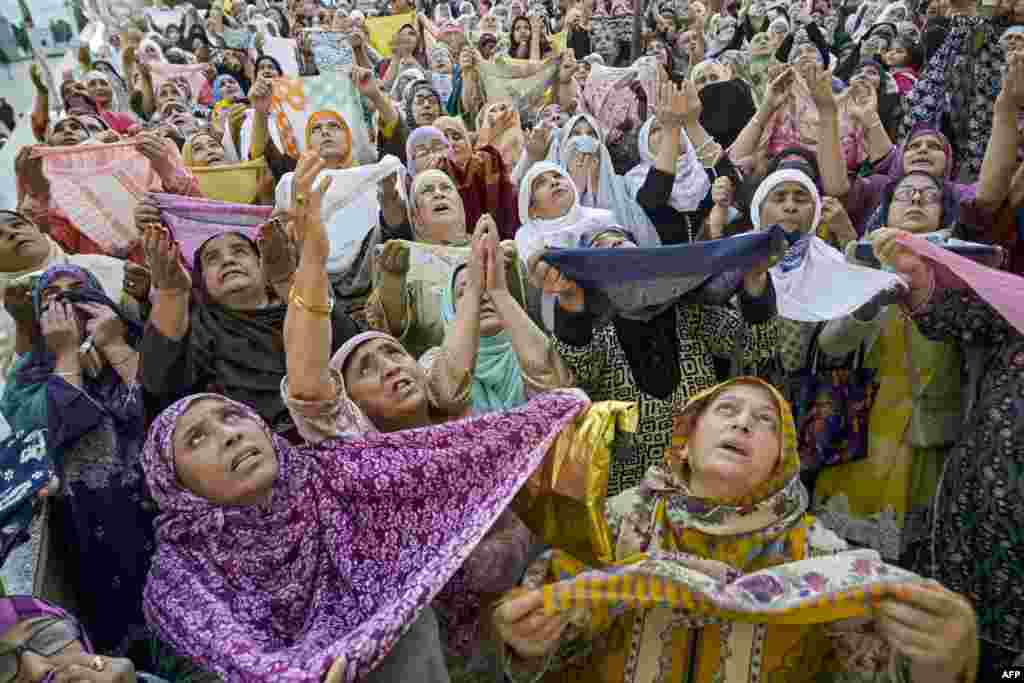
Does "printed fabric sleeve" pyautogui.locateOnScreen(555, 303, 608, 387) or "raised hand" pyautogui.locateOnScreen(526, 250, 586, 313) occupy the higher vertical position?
"raised hand" pyautogui.locateOnScreen(526, 250, 586, 313)

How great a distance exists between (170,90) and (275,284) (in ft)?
15.5

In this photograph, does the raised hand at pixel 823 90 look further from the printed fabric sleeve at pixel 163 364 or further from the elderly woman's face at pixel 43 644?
the elderly woman's face at pixel 43 644

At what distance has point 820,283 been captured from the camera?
250cm

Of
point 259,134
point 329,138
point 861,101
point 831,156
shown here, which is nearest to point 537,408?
point 831,156

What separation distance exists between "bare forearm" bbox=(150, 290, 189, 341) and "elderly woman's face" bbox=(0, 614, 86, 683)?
0.84 meters

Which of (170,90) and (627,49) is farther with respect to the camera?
(627,49)

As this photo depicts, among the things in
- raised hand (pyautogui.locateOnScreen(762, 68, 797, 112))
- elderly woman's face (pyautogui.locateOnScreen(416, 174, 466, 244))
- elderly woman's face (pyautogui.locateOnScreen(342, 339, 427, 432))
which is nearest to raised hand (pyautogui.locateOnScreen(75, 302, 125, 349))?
elderly woman's face (pyautogui.locateOnScreen(342, 339, 427, 432))

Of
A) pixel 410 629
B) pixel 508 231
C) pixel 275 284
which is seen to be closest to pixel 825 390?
pixel 410 629

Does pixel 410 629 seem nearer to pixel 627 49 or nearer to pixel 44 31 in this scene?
pixel 627 49

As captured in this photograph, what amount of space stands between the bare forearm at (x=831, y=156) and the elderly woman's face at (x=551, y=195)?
1211mm

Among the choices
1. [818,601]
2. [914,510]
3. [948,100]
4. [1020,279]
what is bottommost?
[914,510]

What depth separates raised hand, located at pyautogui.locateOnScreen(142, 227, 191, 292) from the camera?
2.07m

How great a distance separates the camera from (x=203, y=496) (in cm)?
165

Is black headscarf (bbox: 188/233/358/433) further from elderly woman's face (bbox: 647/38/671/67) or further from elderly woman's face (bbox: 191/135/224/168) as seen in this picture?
elderly woman's face (bbox: 647/38/671/67)
